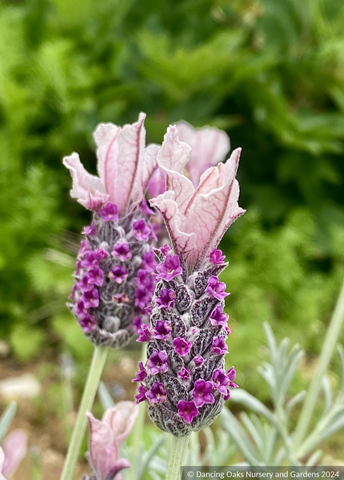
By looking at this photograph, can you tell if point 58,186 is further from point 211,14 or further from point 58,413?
point 211,14

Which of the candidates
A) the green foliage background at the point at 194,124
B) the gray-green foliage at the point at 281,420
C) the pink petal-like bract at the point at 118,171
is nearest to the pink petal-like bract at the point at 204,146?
the pink petal-like bract at the point at 118,171

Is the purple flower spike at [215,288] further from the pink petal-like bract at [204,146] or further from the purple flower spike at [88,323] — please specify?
the pink petal-like bract at [204,146]

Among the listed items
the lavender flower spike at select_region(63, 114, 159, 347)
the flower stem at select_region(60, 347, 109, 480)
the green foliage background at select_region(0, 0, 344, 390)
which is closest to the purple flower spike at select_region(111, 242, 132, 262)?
the lavender flower spike at select_region(63, 114, 159, 347)

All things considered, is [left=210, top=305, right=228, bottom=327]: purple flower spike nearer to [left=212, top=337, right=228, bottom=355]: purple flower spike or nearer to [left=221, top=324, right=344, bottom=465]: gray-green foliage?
[left=212, top=337, right=228, bottom=355]: purple flower spike

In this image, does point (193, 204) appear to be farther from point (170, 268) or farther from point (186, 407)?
point (186, 407)

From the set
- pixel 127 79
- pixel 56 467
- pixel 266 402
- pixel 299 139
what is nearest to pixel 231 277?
pixel 266 402

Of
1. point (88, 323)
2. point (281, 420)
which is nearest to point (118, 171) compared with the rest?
point (88, 323)

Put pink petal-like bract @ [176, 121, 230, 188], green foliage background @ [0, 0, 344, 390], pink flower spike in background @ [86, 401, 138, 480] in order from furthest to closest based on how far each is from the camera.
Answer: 1. green foliage background @ [0, 0, 344, 390]
2. pink petal-like bract @ [176, 121, 230, 188]
3. pink flower spike in background @ [86, 401, 138, 480]
